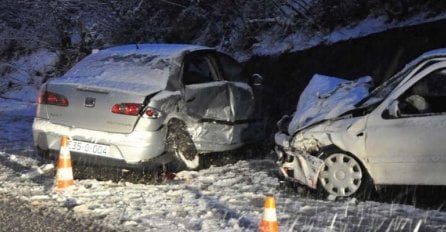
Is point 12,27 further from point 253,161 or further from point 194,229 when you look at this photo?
point 194,229

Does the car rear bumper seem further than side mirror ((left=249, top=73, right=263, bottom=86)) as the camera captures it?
No

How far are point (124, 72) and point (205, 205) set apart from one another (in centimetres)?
238

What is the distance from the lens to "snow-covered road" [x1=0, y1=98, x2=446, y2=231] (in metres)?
5.86

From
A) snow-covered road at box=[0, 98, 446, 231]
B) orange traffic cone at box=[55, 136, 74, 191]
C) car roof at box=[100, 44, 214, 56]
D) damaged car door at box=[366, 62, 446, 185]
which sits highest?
car roof at box=[100, 44, 214, 56]

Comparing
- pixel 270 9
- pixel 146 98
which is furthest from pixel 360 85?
pixel 270 9

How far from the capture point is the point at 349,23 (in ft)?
46.1

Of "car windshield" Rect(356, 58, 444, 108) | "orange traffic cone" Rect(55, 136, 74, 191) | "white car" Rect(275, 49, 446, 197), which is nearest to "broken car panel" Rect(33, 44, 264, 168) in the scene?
"orange traffic cone" Rect(55, 136, 74, 191)

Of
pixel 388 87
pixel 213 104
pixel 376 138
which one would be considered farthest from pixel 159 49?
pixel 376 138

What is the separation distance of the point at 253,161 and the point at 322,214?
3.08m

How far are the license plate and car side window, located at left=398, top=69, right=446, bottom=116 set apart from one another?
133 inches

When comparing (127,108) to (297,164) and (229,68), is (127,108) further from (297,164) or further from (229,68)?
(229,68)

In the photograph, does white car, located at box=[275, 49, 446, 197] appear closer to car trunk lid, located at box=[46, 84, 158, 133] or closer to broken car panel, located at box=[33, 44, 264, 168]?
broken car panel, located at box=[33, 44, 264, 168]

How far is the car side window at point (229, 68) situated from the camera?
9125 mm

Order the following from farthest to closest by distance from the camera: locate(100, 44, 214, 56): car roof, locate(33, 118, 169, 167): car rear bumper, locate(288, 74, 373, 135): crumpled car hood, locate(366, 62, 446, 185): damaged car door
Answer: locate(100, 44, 214, 56): car roof → locate(33, 118, 169, 167): car rear bumper → locate(288, 74, 373, 135): crumpled car hood → locate(366, 62, 446, 185): damaged car door
